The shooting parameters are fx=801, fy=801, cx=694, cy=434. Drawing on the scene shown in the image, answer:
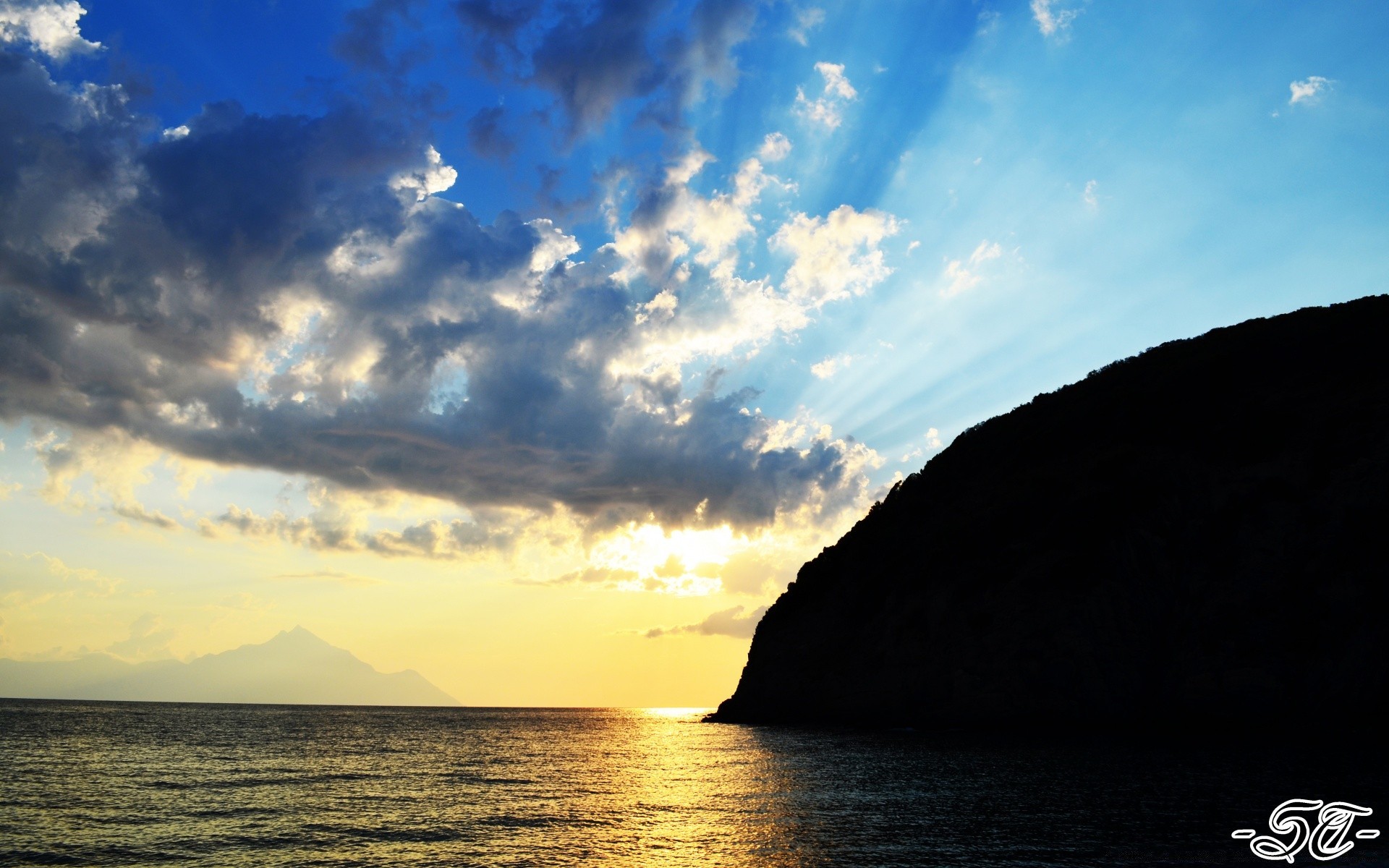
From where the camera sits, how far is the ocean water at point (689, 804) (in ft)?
88.3

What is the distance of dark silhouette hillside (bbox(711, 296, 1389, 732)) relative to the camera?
63.7 m

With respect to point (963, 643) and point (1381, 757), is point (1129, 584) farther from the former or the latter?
point (1381, 757)

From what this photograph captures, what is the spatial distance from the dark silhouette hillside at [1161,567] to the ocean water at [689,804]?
782 cm

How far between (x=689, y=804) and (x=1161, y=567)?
52568mm

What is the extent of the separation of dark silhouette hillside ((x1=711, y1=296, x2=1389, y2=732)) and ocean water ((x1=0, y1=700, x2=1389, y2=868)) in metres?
7.82

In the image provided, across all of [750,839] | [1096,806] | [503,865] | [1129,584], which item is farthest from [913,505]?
[503,865]

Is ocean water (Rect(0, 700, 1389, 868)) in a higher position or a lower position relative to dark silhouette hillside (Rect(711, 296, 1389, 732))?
lower

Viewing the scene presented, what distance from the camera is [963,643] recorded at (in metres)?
77.0

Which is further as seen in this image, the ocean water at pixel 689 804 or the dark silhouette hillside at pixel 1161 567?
the dark silhouette hillside at pixel 1161 567

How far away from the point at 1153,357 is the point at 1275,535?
3895cm

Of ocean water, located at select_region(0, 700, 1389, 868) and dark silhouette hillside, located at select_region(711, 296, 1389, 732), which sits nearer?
ocean water, located at select_region(0, 700, 1389, 868)

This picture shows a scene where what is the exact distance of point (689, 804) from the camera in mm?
38969

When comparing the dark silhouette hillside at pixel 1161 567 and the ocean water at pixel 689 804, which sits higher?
the dark silhouette hillside at pixel 1161 567

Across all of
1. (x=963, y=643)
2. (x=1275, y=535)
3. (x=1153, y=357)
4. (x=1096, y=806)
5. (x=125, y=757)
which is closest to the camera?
(x=1096, y=806)
